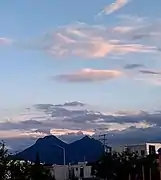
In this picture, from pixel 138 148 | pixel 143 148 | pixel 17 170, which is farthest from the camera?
pixel 138 148

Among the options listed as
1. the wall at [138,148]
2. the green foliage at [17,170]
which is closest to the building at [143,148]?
the wall at [138,148]

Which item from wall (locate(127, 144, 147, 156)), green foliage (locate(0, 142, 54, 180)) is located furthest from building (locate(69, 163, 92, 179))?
green foliage (locate(0, 142, 54, 180))

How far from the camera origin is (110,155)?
96125 millimetres

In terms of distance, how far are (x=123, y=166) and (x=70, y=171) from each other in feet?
144

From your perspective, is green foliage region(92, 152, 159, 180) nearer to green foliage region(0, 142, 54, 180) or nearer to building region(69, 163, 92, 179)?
green foliage region(0, 142, 54, 180)

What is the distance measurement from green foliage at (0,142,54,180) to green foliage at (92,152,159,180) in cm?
1322

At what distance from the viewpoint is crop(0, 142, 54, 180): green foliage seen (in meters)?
57.1

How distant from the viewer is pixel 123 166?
283 feet

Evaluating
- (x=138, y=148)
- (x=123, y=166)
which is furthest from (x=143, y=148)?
(x=123, y=166)

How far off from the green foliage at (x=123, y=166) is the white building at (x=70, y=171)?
91.6 feet

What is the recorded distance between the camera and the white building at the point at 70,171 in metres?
128

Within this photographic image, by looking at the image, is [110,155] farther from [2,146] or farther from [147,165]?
[2,146]

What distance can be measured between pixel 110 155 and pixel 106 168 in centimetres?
224

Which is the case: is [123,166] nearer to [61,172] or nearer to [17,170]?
[17,170]
